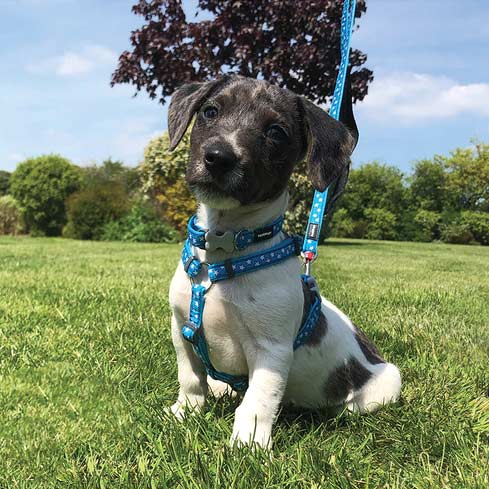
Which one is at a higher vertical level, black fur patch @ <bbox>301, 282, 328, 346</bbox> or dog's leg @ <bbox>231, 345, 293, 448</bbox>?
black fur patch @ <bbox>301, 282, 328, 346</bbox>

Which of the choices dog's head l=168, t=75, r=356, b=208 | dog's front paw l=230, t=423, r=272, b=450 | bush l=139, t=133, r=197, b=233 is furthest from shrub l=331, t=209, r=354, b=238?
dog's front paw l=230, t=423, r=272, b=450

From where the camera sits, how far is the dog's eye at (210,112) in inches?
95.5

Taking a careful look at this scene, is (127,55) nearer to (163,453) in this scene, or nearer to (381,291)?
(381,291)

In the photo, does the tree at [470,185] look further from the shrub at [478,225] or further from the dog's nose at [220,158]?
the dog's nose at [220,158]

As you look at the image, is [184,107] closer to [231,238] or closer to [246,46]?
[231,238]

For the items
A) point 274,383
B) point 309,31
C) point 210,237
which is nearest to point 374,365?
point 274,383

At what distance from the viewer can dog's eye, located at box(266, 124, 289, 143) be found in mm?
2357

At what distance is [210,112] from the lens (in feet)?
8.01

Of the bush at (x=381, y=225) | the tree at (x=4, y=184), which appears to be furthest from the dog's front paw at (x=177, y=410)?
the tree at (x=4, y=184)

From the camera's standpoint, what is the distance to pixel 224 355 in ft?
7.87

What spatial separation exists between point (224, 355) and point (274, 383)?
30 cm

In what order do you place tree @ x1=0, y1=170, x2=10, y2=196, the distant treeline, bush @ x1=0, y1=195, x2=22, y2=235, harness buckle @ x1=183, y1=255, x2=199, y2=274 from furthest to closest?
tree @ x1=0, y1=170, x2=10, y2=196, bush @ x1=0, y1=195, x2=22, y2=235, the distant treeline, harness buckle @ x1=183, y1=255, x2=199, y2=274

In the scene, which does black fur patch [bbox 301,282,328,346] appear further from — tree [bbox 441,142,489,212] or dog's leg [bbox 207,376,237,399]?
tree [bbox 441,142,489,212]

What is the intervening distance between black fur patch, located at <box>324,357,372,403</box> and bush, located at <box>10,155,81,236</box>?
26387 millimetres
